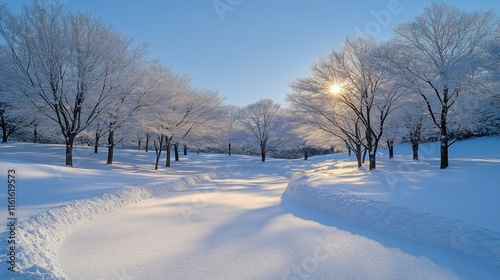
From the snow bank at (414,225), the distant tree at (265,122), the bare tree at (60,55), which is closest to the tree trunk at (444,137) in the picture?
the snow bank at (414,225)

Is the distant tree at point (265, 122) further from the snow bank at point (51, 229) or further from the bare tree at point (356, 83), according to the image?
the snow bank at point (51, 229)

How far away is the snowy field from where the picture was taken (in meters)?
4.13

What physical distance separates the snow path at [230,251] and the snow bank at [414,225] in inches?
14.2

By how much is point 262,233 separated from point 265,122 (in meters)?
30.8

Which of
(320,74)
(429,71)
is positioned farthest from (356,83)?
(429,71)

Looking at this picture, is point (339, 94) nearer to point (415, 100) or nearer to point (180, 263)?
point (415, 100)

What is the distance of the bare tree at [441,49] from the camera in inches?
505

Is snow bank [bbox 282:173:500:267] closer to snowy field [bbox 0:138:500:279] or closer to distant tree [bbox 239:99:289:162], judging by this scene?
snowy field [bbox 0:138:500:279]

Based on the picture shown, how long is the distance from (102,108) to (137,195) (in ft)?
28.0

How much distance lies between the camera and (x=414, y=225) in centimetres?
545
